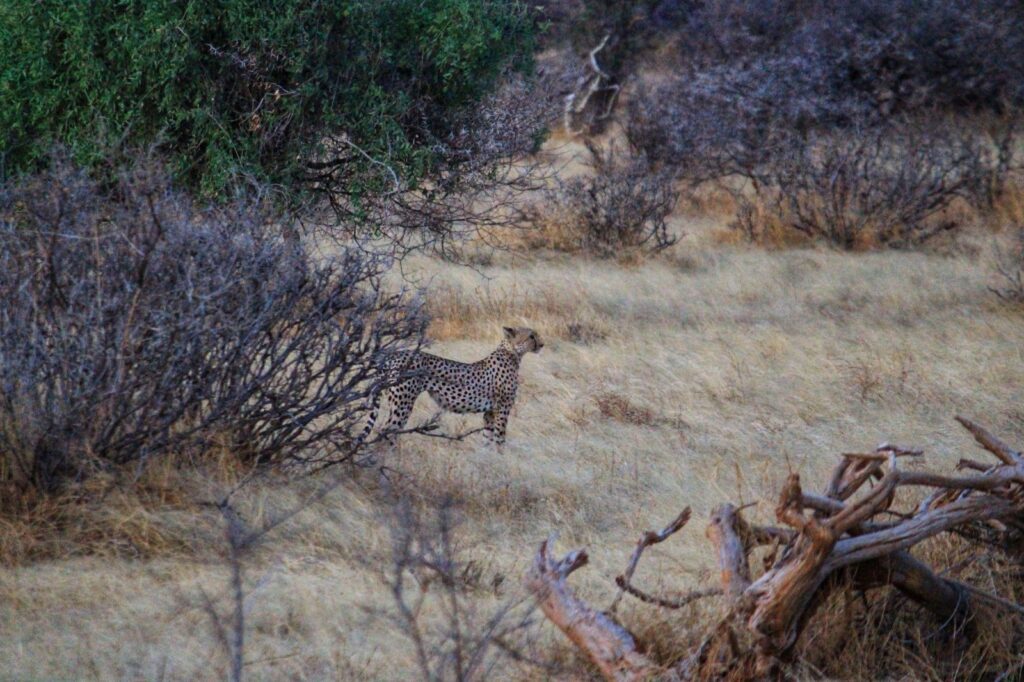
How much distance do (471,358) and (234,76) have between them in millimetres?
2513

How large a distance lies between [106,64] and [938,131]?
10.6 m

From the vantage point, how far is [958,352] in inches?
376

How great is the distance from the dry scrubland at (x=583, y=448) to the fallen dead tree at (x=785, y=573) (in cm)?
34

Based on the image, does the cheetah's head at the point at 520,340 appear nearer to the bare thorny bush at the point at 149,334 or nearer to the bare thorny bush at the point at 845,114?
the bare thorny bush at the point at 149,334

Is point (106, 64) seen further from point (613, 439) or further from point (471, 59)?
point (613, 439)

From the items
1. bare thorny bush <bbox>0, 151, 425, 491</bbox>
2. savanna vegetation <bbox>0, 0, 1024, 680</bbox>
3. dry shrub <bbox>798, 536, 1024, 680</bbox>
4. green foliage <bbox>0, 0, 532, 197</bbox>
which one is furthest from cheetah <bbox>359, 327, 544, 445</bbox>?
dry shrub <bbox>798, 536, 1024, 680</bbox>

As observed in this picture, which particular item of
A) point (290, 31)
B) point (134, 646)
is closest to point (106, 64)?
point (290, 31)

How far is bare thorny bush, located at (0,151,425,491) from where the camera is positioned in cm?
456

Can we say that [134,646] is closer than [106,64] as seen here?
Yes

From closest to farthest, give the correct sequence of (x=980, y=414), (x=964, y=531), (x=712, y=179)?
(x=964, y=531) → (x=980, y=414) → (x=712, y=179)

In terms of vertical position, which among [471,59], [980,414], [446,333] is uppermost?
[471,59]

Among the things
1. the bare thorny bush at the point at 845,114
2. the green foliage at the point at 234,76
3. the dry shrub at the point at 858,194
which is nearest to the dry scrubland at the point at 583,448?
the dry shrub at the point at 858,194

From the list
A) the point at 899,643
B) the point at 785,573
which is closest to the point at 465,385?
the point at 899,643

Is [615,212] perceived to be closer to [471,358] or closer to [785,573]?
[471,358]
